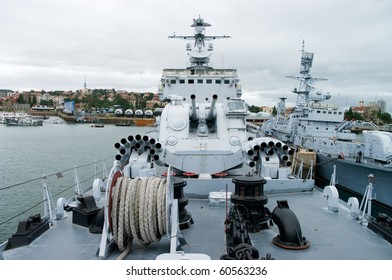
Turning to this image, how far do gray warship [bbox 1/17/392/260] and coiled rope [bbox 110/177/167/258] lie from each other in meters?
0.01

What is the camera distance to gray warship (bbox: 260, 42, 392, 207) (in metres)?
14.7

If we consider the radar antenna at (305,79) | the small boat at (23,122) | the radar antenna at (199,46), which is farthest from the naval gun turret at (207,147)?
the small boat at (23,122)

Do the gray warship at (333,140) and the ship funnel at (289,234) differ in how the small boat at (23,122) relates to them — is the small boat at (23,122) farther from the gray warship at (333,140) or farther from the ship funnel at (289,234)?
the ship funnel at (289,234)

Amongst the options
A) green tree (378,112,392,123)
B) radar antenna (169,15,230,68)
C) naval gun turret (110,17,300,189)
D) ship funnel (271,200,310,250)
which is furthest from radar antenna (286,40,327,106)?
green tree (378,112,392,123)

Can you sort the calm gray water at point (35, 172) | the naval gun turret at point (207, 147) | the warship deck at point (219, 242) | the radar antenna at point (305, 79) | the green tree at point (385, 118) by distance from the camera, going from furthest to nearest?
the green tree at point (385, 118) < the radar antenna at point (305, 79) < the calm gray water at point (35, 172) < the naval gun turret at point (207, 147) < the warship deck at point (219, 242)

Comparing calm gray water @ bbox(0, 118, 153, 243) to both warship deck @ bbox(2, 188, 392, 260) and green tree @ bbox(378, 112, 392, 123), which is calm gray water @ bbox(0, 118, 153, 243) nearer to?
warship deck @ bbox(2, 188, 392, 260)

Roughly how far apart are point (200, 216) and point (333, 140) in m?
16.8

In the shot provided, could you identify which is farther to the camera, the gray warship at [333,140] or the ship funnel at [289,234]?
the gray warship at [333,140]

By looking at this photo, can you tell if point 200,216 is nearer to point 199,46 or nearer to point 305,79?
point 199,46

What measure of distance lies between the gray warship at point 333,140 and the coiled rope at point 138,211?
17.6 feet

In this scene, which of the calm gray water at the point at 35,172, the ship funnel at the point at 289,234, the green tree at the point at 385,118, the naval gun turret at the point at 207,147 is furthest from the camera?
the green tree at the point at 385,118

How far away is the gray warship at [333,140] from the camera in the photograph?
14.7m

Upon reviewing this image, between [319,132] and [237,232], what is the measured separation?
21.8 m

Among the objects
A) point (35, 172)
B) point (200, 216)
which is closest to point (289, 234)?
point (200, 216)
